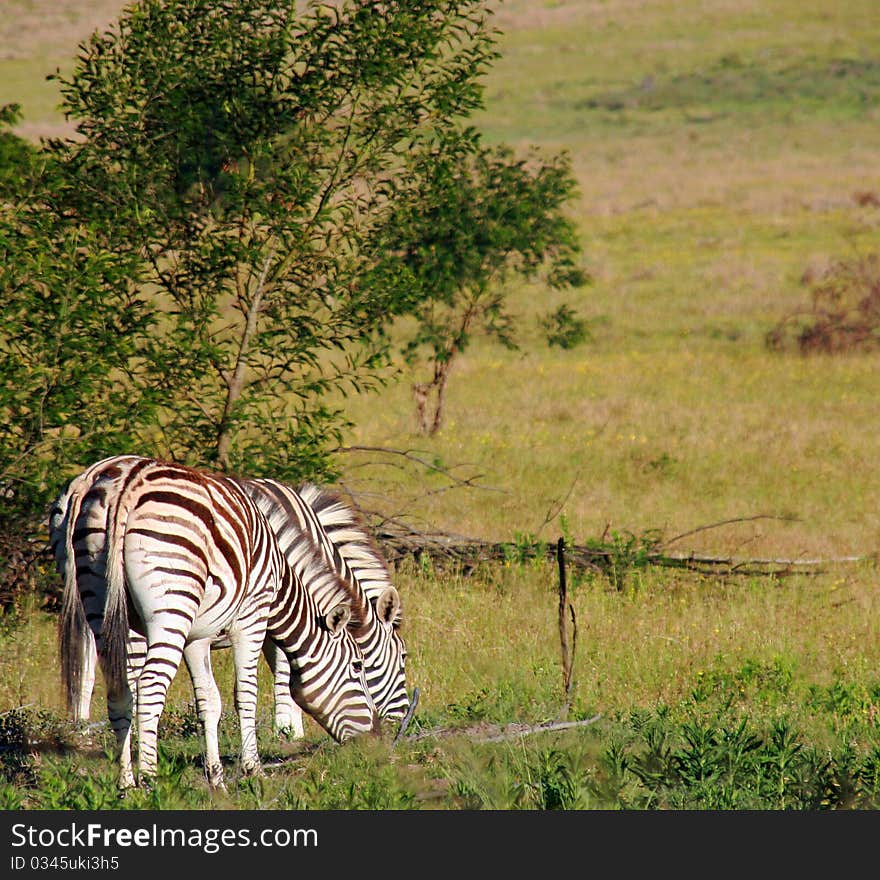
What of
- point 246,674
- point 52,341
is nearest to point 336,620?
point 246,674

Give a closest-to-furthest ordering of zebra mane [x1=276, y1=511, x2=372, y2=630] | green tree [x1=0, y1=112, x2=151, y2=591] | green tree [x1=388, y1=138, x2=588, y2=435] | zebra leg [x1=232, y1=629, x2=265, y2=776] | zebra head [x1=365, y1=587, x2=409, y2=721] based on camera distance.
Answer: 1. zebra leg [x1=232, y1=629, x2=265, y2=776]
2. zebra mane [x1=276, y1=511, x2=372, y2=630]
3. zebra head [x1=365, y1=587, x2=409, y2=721]
4. green tree [x1=0, y1=112, x2=151, y2=591]
5. green tree [x1=388, y1=138, x2=588, y2=435]

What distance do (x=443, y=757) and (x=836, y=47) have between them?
95309 mm

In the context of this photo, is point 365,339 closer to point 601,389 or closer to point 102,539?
point 102,539

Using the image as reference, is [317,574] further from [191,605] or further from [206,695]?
[191,605]

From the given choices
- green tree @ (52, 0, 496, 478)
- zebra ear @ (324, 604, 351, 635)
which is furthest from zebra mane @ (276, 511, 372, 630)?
green tree @ (52, 0, 496, 478)

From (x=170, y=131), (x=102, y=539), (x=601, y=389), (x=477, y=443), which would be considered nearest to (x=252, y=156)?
(x=170, y=131)

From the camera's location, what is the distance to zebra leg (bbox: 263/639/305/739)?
25.5 feet

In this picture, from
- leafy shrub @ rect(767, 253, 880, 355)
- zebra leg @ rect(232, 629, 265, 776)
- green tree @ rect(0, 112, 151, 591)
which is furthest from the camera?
leafy shrub @ rect(767, 253, 880, 355)

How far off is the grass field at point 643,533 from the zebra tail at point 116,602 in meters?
0.59

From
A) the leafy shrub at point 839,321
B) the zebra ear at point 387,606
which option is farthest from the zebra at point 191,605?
the leafy shrub at point 839,321

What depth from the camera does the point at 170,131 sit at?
10672 millimetres

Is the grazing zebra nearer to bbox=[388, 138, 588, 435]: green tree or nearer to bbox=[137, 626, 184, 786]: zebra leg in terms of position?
bbox=[137, 626, 184, 786]: zebra leg

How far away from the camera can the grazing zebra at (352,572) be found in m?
8.00

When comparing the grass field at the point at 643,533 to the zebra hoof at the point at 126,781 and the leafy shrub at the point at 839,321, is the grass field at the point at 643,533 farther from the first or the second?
the leafy shrub at the point at 839,321
